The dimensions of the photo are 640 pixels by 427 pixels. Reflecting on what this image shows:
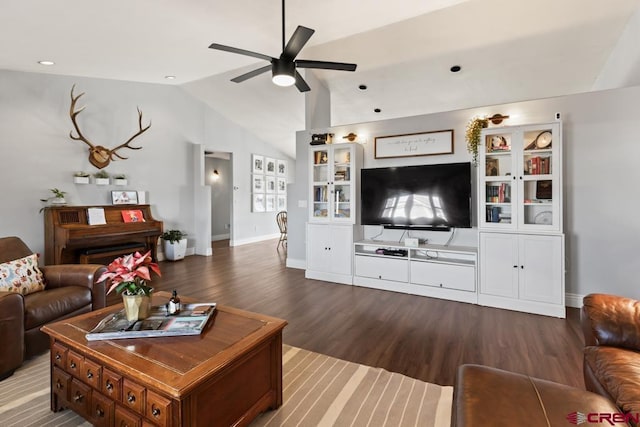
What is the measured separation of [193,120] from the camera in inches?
266

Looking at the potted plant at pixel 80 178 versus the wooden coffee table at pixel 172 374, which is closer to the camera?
the wooden coffee table at pixel 172 374

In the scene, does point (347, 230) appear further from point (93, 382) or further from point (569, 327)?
point (93, 382)

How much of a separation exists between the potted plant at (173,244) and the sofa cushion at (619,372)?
631cm

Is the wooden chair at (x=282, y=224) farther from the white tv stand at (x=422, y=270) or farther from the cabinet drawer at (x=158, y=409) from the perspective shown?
the cabinet drawer at (x=158, y=409)

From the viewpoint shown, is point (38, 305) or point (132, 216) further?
point (132, 216)

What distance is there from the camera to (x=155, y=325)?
1.72 metres

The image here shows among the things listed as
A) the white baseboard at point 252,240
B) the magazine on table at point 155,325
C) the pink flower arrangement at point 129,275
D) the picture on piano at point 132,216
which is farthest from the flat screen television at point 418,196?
the white baseboard at point 252,240

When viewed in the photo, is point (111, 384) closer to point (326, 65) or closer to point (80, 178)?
point (326, 65)

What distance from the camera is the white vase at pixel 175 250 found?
6.15 m

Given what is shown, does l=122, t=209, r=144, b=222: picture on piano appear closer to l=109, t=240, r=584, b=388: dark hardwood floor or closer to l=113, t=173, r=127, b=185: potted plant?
l=113, t=173, r=127, b=185: potted plant

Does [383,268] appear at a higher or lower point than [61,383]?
higher

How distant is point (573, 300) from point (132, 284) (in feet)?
14.4

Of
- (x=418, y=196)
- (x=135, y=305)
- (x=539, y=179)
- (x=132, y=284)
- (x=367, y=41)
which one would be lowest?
(x=135, y=305)

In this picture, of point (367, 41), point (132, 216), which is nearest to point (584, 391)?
point (367, 41)
